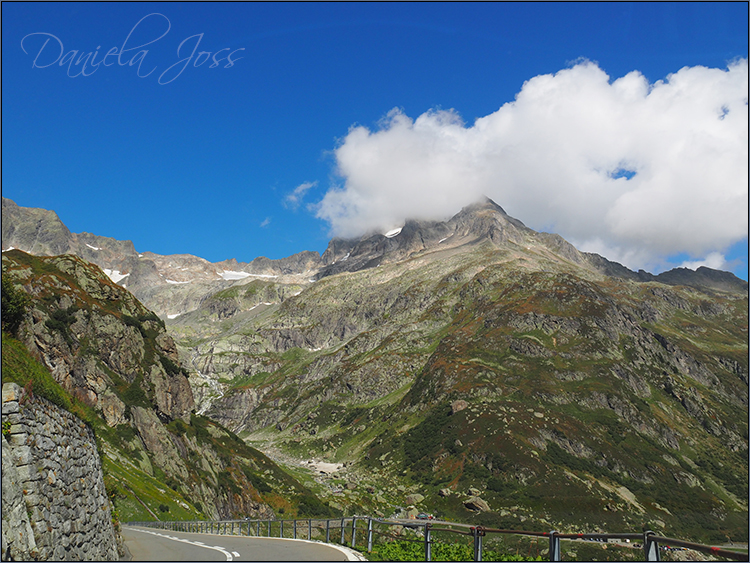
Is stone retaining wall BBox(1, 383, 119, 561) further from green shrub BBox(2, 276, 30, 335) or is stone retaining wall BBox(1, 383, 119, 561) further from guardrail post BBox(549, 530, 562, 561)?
green shrub BBox(2, 276, 30, 335)

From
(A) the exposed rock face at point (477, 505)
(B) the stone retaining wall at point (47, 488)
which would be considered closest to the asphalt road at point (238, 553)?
(B) the stone retaining wall at point (47, 488)

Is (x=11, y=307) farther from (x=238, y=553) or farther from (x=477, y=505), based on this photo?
(x=477, y=505)

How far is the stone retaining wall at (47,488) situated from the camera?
548 inches

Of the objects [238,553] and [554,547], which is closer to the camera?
[554,547]

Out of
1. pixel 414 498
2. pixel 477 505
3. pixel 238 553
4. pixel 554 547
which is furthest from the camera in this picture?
pixel 414 498

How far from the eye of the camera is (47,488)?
16.1m

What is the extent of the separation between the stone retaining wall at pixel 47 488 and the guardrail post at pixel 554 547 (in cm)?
1444

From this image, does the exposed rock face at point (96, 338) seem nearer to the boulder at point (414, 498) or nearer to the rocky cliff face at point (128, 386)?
the rocky cliff face at point (128, 386)

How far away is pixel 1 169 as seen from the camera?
1512 cm

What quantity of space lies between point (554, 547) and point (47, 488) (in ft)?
52.2

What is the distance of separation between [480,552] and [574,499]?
15706cm

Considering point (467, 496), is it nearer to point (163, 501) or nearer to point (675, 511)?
point (675, 511)

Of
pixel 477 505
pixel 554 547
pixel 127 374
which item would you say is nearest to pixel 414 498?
pixel 477 505

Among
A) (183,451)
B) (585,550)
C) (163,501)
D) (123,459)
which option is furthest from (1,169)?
(183,451)
